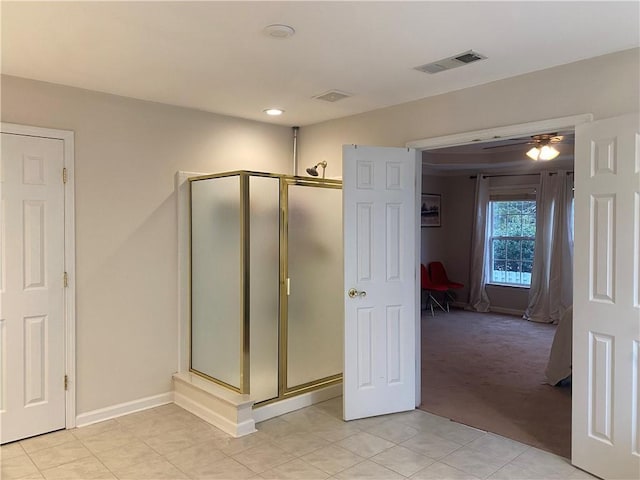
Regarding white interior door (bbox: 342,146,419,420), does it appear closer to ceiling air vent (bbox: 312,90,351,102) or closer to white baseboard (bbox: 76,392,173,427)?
ceiling air vent (bbox: 312,90,351,102)

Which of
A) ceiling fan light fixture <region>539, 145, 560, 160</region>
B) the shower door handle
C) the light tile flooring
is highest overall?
ceiling fan light fixture <region>539, 145, 560, 160</region>

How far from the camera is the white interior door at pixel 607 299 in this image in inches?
104

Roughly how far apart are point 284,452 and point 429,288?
210 inches

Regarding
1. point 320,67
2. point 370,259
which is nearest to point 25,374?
point 370,259

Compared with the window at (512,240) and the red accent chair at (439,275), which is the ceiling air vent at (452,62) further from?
the red accent chair at (439,275)

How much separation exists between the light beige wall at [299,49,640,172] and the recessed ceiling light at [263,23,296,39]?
1.18 meters

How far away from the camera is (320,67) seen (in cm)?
309

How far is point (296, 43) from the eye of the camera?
268cm

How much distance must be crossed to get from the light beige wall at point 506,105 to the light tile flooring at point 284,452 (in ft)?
7.24

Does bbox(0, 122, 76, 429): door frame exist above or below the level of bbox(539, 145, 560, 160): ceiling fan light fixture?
below

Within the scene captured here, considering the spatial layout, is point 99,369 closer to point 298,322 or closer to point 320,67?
point 298,322

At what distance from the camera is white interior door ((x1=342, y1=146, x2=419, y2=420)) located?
3.67 m

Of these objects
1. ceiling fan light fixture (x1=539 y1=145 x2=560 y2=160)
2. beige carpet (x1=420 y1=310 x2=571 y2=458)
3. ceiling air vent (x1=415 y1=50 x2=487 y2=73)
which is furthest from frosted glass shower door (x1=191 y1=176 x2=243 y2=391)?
ceiling fan light fixture (x1=539 y1=145 x2=560 y2=160)

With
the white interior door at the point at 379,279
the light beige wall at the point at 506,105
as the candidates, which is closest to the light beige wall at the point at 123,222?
the light beige wall at the point at 506,105
